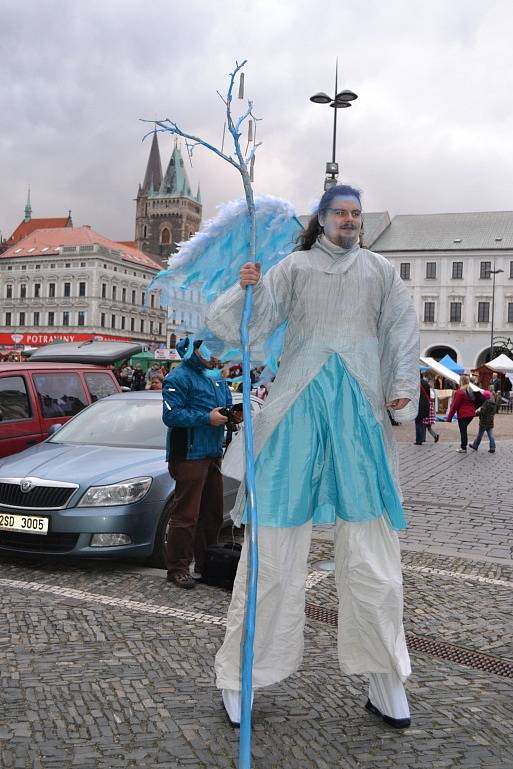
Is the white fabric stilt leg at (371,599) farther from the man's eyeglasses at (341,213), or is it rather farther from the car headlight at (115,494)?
the car headlight at (115,494)

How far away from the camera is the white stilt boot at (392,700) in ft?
10.4

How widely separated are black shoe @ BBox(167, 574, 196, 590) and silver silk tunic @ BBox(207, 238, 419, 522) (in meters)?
2.20

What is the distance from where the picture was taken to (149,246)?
5787 inches

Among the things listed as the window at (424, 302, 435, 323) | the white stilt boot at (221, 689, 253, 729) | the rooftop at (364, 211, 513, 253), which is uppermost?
the rooftop at (364, 211, 513, 253)

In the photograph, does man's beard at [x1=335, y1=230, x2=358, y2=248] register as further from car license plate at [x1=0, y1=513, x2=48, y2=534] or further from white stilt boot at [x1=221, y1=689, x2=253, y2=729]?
car license plate at [x1=0, y1=513, x2=48, y2=534]

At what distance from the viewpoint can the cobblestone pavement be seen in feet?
9.61

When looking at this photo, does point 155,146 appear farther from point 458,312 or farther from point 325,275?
point 325,275

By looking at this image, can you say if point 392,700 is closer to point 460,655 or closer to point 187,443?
point 460,655

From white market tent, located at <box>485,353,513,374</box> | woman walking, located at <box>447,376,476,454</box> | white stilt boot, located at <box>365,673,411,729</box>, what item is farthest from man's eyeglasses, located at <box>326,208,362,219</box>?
white market tent, located at <box>485,353,513,374</box>

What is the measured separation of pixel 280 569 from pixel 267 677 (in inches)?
17.0

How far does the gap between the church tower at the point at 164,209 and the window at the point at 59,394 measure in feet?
443

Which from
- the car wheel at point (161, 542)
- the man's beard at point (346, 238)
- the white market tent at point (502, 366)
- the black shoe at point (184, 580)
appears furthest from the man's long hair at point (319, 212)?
the white market tent at point (502, 366)

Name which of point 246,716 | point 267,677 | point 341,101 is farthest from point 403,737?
point 341,101

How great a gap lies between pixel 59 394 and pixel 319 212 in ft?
20.1
